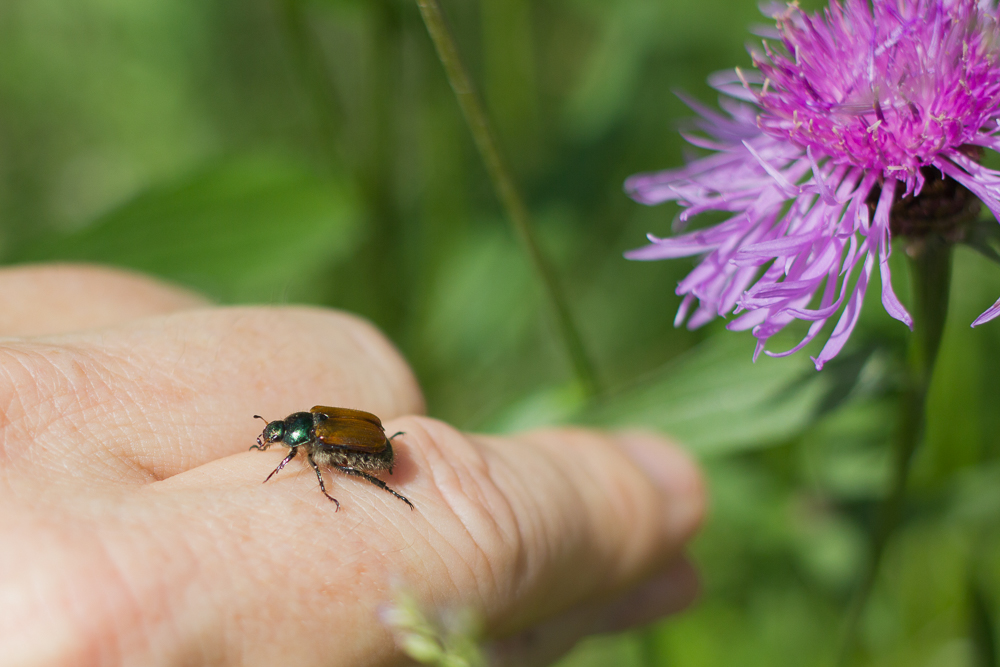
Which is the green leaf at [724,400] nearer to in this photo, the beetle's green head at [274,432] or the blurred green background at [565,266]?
the blurred green background at [565,266]

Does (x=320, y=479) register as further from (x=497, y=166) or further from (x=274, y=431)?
(x=497, y=166)

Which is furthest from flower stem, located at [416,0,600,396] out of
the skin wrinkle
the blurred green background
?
the skin wrinkle

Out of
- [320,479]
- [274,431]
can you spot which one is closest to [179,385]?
[274,431]

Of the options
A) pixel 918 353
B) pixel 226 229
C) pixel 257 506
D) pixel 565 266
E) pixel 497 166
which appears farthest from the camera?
pixel 565 266

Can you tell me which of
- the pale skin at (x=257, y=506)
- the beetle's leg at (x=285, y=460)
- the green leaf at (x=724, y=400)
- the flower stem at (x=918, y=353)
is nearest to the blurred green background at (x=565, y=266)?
the green leaf at (x=724, y=400)

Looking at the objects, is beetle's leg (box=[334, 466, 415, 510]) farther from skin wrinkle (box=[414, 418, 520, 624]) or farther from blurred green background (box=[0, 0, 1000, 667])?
blurred green background (box=[0, 0, 1000, 667])

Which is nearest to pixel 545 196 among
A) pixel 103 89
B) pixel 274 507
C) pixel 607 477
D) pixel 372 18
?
pixel 372 18
